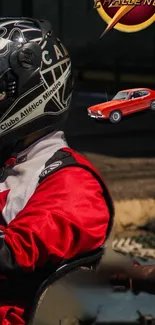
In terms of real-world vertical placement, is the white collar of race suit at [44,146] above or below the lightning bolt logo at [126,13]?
above

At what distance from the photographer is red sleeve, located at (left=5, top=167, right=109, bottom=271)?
1401 millimetres

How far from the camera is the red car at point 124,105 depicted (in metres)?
3.15

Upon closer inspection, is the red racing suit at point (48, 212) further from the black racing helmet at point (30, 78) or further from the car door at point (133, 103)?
the car door at point (133, 103)

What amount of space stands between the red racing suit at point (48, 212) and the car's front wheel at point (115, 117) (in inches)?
61.0

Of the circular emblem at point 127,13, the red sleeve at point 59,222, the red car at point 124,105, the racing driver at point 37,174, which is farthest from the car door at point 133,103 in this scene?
the red sleeve at point 59,222

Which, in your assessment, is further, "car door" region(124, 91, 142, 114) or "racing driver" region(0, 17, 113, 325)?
"car door" region(124, 91, 142, 114)

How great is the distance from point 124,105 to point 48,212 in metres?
→ 1.79

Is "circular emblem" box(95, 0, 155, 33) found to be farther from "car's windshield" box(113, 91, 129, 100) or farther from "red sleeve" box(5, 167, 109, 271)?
"red sleeve" box(5, 167, 109, 271)

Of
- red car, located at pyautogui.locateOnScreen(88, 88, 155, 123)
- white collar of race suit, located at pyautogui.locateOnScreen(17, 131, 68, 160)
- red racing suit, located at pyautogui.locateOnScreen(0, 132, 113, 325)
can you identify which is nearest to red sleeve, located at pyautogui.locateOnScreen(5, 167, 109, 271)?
red racing suit, located at pyautogui.locateOnScreen(0, 132, 113, 325)

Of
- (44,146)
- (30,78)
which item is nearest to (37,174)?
(44,146)

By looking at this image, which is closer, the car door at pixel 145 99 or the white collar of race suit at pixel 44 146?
the white collar of race suit at pixel 44 146

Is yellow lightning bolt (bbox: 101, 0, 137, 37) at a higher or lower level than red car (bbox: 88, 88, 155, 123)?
higher

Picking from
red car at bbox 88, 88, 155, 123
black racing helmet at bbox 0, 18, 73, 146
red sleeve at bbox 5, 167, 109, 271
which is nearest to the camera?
red sleeve at bbox 5, 167, 109, 271

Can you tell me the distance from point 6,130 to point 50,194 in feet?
0.86
